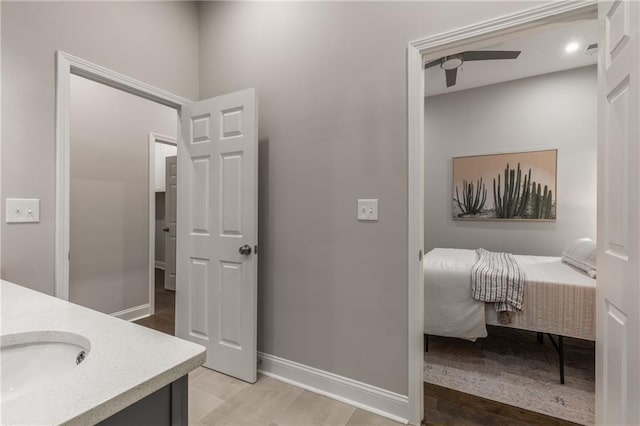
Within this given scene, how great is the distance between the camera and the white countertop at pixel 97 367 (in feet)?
1.62

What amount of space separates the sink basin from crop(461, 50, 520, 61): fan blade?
3602mm

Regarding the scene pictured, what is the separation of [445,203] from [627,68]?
3.58 metres

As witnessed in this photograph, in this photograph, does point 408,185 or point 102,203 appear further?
point 102,203

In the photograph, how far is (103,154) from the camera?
9.74ft

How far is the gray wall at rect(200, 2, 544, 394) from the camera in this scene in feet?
5.70

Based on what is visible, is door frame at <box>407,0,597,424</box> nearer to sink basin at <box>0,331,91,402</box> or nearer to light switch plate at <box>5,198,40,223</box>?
sink basin at <box>0,331,91,402</box>

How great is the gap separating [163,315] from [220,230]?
5.94 feet

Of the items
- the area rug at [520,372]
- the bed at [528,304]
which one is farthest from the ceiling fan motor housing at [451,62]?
the area rug at [520,372]

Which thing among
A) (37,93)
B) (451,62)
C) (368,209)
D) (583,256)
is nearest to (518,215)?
(583,256)

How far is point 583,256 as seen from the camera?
2508 mm

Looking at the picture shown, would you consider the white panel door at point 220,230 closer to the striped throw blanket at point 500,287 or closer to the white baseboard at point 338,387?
the white baseboard at point 338,387

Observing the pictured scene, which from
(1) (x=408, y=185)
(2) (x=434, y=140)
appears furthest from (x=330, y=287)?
(2) (x=434, y=140)

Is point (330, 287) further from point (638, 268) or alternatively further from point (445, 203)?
point (445, 203)

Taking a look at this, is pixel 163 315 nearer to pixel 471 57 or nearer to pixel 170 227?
pixel 170 227
